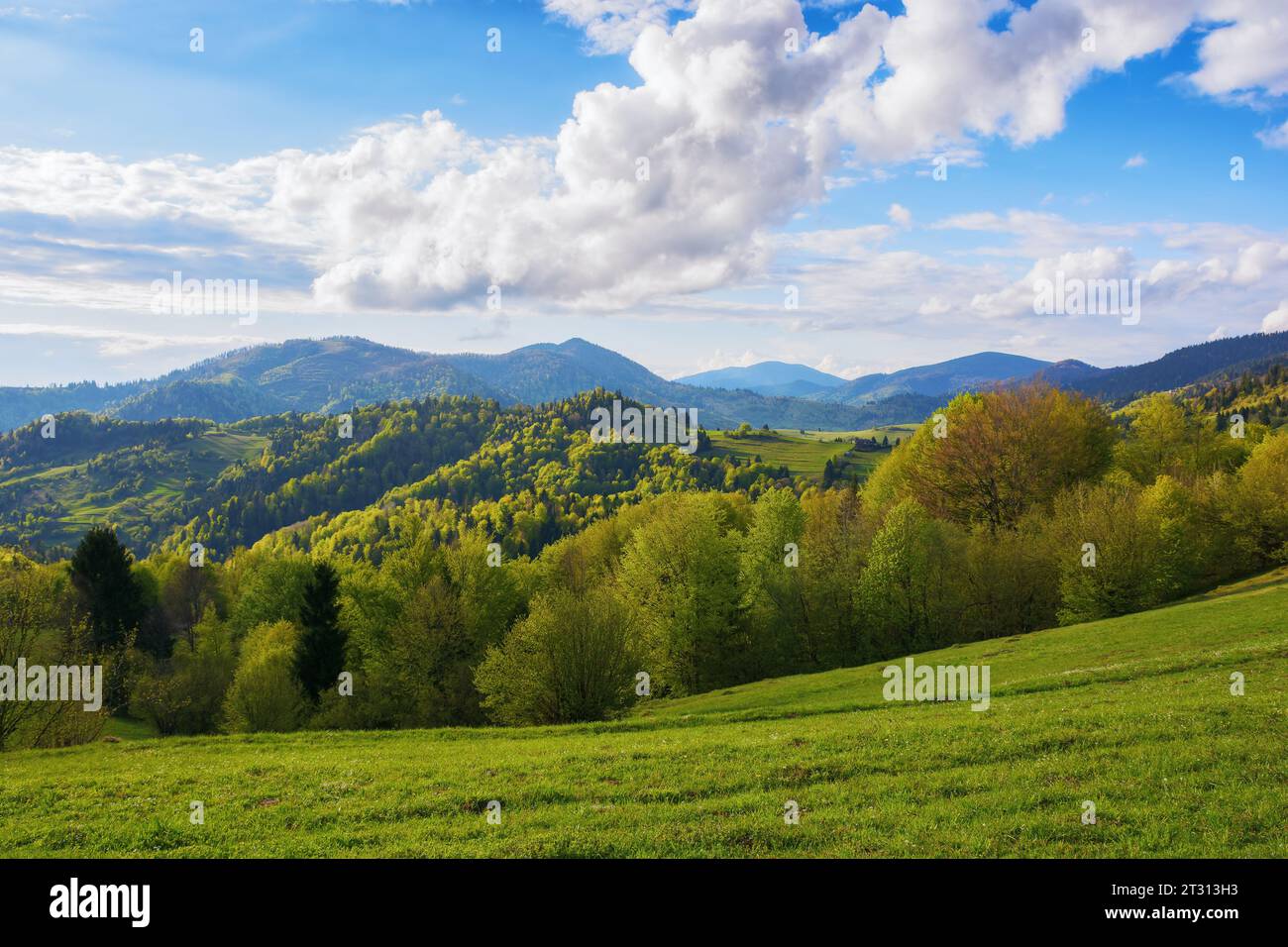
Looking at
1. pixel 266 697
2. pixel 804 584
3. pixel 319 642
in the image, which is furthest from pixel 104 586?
pixel 804 584

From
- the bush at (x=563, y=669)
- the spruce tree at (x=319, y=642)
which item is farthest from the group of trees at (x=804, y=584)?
the bush at (x=563, y=669)

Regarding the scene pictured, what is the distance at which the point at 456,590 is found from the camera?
6525cm

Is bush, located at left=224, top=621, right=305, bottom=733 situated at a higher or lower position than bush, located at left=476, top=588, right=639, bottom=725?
lower

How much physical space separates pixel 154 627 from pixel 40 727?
A: 63.5 m

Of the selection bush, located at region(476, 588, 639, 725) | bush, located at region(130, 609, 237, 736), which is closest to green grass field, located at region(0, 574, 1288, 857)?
bush, located at region(476, 588, 639, 725)

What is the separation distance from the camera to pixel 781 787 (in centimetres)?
1756

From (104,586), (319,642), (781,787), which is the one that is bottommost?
(319,642)

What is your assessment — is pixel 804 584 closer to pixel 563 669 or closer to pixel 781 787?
pixel 563 669

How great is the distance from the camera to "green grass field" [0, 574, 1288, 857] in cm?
1374

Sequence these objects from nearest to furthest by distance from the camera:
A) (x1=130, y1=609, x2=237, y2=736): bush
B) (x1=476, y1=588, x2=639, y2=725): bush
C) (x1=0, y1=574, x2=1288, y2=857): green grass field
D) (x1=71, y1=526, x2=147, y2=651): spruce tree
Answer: (x1=0, y1=574, x2=1288, y2=857): green grass field < (x1=476, y1=588, x2=639, y2=725): bush < (x1=130, y1=609, x2=237, y2=736): bush < (x1=71, y1=526, x2=147, y2=651): spruce tree

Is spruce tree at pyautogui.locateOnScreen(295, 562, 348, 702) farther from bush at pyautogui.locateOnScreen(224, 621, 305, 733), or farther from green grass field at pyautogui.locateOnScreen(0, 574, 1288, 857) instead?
green grass field at pyautogui.locateOnScreen(0, 574, 1288, 857)

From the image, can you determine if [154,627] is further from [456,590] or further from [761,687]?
[761,687]

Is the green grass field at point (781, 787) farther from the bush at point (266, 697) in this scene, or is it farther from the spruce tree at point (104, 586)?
the spruce tree at point (104, 586)
